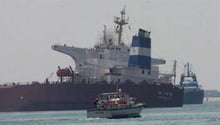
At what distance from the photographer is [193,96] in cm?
17500

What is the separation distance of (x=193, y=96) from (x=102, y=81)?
61.2m

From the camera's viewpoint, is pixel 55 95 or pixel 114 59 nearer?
pixel 55 95

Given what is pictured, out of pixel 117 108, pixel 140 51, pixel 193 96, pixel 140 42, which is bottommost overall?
pixel 117 108

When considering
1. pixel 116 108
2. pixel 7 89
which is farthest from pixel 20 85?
pixel 116 108

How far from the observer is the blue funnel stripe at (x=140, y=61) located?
119m

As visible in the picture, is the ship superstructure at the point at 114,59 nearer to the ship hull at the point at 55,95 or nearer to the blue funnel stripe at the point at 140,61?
the blue funnel stripe at the point at 140,61

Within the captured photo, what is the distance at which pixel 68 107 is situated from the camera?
11431cm

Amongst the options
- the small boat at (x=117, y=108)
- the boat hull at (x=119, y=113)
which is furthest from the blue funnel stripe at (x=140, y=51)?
the boat hull at (x=119, y=113)

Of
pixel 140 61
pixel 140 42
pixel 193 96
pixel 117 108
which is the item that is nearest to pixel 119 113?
pixel 117 108

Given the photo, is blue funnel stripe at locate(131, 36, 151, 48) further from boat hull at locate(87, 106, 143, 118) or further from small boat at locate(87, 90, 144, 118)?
boat hull at locate(87, 106, 143, 118)

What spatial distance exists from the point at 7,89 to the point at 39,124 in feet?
127

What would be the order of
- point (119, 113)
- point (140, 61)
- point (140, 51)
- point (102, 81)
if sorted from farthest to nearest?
1. point (140, 61)
2. point (140, 51)
3. point (102, 81)
4. point (119, 113)

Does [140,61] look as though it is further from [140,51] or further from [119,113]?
[119,113]

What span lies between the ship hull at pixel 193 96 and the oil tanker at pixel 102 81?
154 feet
